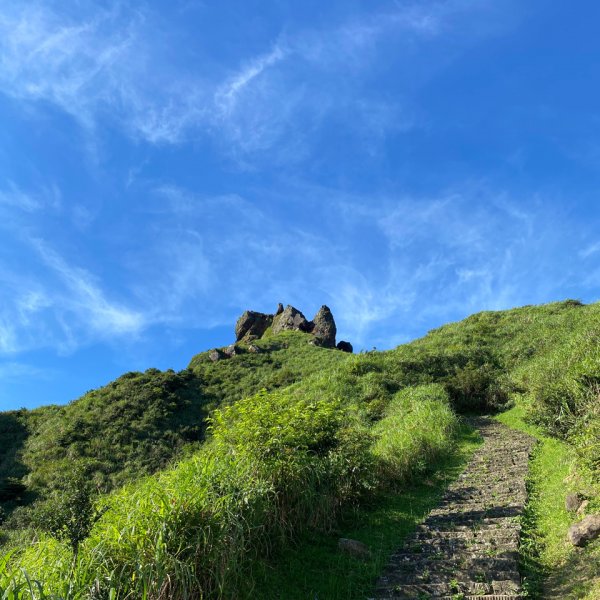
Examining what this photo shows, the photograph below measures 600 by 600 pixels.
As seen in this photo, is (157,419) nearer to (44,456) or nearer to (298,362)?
(44,456)

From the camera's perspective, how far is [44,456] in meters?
32.2

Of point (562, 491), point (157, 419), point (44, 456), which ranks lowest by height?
point (562, 491)

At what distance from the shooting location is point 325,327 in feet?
204

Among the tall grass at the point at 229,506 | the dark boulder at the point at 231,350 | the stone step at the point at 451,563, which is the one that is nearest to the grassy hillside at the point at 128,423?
the dark boulder at the point at 231,350

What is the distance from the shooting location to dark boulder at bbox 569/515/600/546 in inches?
304

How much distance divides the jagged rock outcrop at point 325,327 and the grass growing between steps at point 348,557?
45.6 meters

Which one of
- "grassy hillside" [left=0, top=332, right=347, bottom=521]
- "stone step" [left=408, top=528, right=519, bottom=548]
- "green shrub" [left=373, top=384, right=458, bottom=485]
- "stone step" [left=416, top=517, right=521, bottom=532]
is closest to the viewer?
"stone step" [left=408, top=528, right=519, bottom=548]

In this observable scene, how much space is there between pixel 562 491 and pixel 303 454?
5.63 meters

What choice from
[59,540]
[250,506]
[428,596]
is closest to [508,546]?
[428,596]

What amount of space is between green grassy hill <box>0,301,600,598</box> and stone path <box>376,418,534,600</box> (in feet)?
A: 5.04

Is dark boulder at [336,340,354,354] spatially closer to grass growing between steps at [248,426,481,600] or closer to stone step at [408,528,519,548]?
grass growing between steps at [248,426,481,600]

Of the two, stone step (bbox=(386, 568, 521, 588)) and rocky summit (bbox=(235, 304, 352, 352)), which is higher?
rocky summit (bbox=(235, 304, 352, 352))

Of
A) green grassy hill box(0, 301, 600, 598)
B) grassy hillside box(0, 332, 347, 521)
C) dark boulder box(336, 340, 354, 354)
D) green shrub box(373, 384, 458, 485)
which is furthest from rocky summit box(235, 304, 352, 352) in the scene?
green shrub box(373, 384, 458, 485)

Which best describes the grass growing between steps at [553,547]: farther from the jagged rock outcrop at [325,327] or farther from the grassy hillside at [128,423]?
the jagged rock outcrop at [325,327]
